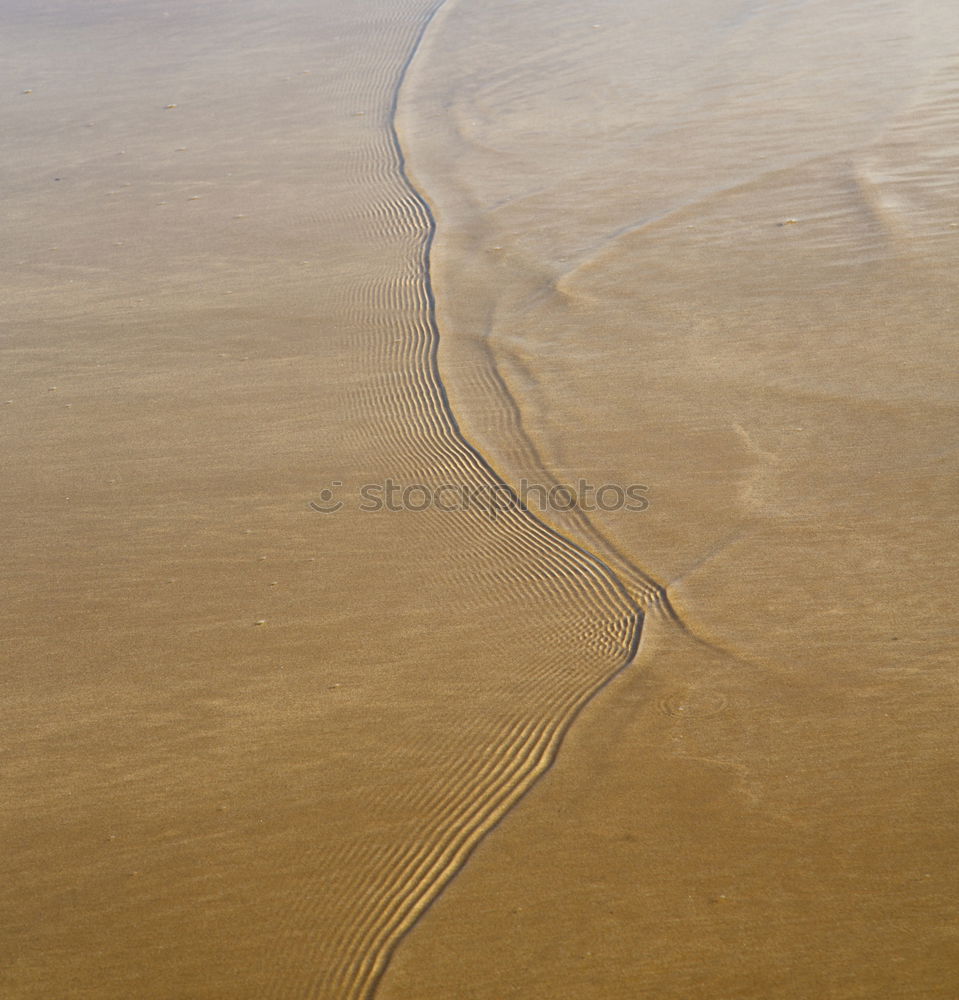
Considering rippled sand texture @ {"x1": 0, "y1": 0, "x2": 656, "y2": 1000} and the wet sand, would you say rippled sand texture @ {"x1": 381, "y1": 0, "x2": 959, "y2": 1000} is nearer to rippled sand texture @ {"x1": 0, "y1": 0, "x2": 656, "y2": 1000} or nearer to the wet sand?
the wet sand

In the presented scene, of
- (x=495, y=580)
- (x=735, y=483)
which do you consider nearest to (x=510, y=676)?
(x=495, y=580)

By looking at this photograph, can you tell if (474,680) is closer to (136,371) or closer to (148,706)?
(148,706)

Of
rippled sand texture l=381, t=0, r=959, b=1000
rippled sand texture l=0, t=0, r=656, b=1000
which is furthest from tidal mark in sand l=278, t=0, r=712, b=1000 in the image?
rippled sand texture l=381, t=0, r=959, b=1000

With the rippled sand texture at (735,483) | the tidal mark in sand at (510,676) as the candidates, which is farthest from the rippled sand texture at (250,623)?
the rippled sand texture at (735,483)

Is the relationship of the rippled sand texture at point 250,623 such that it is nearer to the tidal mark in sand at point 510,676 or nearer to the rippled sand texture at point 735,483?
the tidal mark in sand at point 510,676

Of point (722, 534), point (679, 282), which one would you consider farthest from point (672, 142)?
point (722, 534)

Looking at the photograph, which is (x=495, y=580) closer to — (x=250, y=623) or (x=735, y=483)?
(x=250, y=623)
